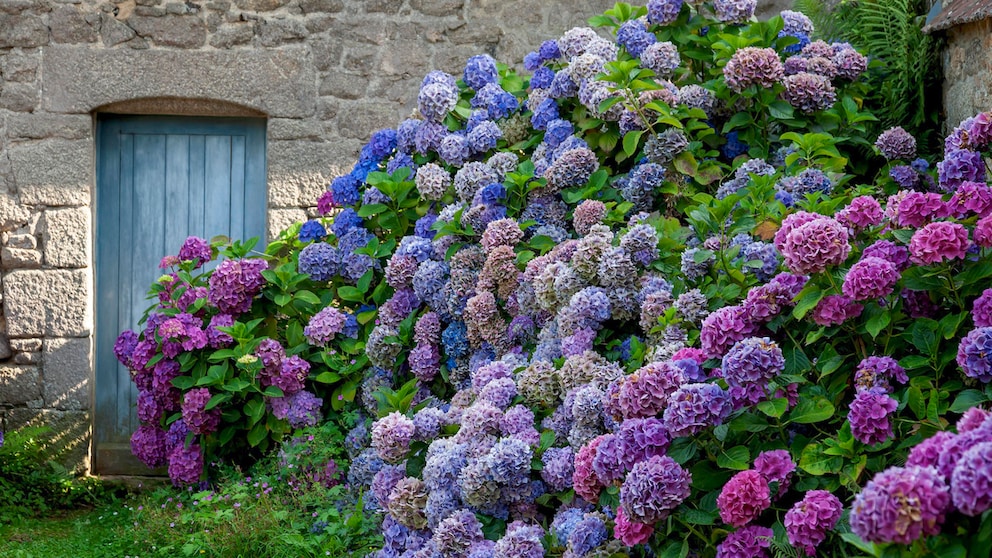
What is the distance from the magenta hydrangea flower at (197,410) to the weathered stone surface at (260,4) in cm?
246

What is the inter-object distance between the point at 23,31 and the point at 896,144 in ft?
15.6

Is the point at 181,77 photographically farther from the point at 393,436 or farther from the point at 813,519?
the point at 813,519

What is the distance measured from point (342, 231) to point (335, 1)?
6.31 ft

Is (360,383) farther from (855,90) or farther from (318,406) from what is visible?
(855,90)

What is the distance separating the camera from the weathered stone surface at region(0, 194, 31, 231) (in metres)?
5.97

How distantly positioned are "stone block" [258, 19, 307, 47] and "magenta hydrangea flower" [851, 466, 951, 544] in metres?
4.92

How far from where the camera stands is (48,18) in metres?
5.92

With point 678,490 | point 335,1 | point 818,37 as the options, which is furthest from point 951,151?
point 335,1

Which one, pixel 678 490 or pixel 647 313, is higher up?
pixel 647 313

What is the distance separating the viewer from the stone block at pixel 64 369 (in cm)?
603

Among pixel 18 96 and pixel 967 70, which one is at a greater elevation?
pixel 967 70

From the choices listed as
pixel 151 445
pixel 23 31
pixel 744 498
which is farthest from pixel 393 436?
pixel 23 31

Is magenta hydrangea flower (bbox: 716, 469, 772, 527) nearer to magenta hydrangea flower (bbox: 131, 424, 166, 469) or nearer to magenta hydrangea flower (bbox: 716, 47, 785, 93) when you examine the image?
magenta hydrangea flower (bbox: 716, 47, 785, 93)

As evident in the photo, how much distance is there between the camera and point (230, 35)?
5.97 metres
